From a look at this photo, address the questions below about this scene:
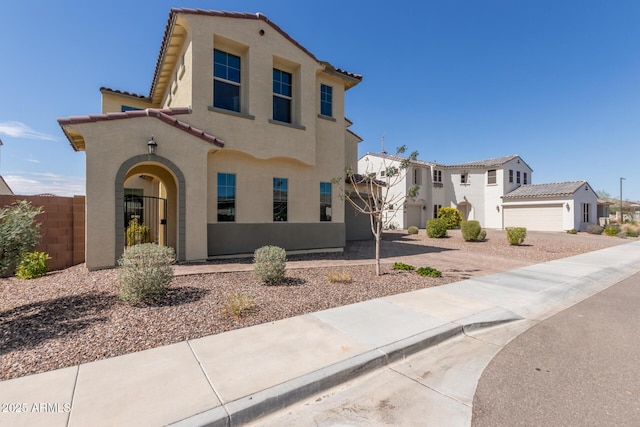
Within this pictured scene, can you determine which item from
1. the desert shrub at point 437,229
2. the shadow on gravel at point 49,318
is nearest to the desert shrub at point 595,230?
the desert shrub at point 437,229

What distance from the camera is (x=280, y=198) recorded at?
11742mm

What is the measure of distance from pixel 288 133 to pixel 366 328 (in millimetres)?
8470

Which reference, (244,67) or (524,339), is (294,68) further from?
(524,339)

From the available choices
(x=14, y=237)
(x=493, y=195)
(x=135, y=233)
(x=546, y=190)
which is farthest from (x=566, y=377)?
(x=546, y=190)

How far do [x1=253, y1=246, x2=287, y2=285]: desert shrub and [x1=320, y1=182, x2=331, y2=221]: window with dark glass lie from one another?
572cm

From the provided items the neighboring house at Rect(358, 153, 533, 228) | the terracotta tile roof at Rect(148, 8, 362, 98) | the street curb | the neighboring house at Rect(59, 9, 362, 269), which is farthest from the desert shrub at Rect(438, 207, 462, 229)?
the street curb

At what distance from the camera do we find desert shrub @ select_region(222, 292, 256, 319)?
518 centimetres

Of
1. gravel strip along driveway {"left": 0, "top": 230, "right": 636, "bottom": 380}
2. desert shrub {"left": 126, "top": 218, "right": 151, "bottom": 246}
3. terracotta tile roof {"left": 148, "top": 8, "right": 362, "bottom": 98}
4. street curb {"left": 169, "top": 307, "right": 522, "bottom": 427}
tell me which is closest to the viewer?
street curb {"left": 169, "top": 307, "right": 522, "bottom": 427}

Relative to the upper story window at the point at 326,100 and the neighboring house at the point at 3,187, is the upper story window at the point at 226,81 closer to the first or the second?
the upper story window at the point at 326,100

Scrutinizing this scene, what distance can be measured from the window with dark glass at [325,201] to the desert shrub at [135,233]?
7.48 metres

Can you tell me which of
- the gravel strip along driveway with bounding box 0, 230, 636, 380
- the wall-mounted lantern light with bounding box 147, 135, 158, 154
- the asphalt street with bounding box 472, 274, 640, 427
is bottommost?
the asphalt street with bounding box 472, 274, 640, 427

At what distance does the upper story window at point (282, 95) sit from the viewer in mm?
11734

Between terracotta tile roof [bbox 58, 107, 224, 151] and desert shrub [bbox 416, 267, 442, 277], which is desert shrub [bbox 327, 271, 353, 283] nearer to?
desert shrub [bbox 416, 267, 442, 277]

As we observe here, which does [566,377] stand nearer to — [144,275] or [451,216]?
[144,275]
